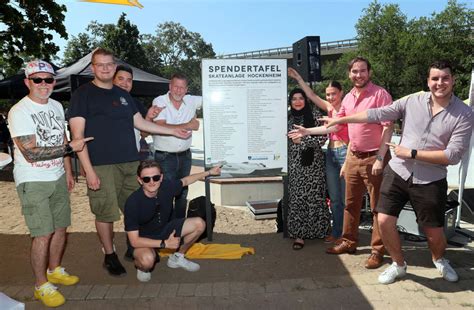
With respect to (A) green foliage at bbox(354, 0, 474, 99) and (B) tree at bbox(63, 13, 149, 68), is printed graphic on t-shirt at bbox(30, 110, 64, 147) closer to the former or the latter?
(A) green foliage at bbox(354, 0, 474, 99)

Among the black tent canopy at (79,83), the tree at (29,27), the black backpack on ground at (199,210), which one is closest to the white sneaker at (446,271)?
the black backpack on ground at (199,210)

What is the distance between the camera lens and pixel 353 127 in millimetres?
3867

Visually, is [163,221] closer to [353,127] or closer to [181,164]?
[181,164]

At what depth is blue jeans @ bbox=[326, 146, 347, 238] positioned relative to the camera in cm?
427

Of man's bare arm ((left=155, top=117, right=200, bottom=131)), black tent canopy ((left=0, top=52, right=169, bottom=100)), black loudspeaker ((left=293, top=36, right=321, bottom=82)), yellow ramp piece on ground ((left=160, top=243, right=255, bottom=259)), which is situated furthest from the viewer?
black tent canopy ((left=0, top=52, right=169, bottom=100))

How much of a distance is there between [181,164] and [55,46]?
12.7m

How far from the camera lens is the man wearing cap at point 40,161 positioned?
2910 mm

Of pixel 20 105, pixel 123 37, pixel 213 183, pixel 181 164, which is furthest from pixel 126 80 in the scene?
pixel 123 37

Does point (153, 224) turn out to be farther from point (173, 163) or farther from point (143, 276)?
point (173, 163)

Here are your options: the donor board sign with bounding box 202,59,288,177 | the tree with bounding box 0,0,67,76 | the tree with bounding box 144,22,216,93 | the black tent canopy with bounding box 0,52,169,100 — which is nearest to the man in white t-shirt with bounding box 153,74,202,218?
the donor board sign with bounding box 202,59,288,177

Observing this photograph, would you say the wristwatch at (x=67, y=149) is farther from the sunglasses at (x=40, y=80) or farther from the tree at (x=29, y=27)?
the tree at (x=29, y=27)

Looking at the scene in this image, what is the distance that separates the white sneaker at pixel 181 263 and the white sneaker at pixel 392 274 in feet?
5.77

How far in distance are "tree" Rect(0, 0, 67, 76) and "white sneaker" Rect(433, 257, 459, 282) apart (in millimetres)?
13196

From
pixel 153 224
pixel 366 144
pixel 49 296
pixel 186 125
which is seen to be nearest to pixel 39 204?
pixel 49 296
